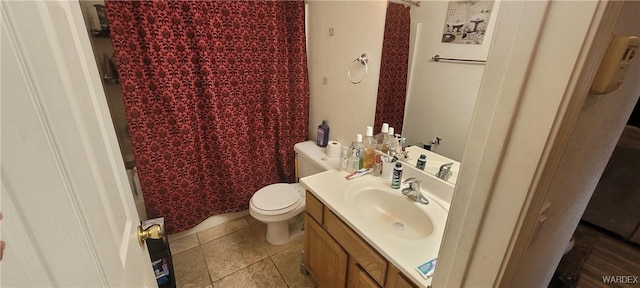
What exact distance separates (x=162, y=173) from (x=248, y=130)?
26.6 inches

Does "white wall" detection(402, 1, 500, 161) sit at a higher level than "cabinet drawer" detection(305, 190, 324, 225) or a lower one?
higher

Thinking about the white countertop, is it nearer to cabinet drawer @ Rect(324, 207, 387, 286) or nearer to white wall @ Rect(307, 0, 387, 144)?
cabinet drawer @ Rect(324, 207, 387, 286)

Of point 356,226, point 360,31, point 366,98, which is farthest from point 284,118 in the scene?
point 356,226

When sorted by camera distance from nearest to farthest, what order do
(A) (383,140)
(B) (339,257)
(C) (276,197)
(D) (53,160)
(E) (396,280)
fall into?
1. (D) (53,160)
2. (E) (396,280)
3. (B) (339,257)
4. (A) (383,140)
5. (C) (276,197)

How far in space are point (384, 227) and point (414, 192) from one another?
9.8 inches

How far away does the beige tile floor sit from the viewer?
1688 mm

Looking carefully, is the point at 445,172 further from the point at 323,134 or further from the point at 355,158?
the point at 323,134

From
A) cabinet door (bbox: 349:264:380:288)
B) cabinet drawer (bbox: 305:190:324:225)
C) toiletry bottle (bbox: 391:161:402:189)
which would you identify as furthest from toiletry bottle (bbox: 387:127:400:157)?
cabinet door (bbox: 349:264:380:288)

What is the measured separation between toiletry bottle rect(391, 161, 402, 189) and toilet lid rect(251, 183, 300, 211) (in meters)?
0.78

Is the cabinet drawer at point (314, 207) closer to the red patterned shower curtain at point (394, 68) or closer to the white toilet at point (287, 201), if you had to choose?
the white toilet at point (287, 201)

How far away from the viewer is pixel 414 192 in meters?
1.26

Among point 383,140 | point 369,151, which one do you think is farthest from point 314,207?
point 383,140

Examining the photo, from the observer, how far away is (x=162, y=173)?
1775 millimetres

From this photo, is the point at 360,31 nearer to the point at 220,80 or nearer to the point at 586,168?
the point at 220,80
